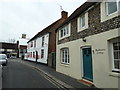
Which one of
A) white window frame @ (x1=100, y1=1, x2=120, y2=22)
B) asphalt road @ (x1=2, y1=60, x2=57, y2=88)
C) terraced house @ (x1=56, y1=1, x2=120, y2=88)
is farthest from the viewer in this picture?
asphalt road @ (x1=2, y1=60, x2=57, y2=88)

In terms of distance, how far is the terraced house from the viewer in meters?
6.35

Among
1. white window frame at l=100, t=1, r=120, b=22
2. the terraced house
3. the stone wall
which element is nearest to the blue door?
the terraced house

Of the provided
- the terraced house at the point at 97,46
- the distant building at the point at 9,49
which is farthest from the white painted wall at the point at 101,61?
the distant building at the point at 9,49

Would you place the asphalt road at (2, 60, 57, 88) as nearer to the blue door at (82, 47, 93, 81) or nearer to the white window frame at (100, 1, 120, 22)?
the blue door at (82, 47, 93, 81)

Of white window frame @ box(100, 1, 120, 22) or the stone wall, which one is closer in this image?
the stone wall

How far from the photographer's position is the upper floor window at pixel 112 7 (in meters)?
6.38

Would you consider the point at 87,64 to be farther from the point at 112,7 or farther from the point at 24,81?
the point at 24,81

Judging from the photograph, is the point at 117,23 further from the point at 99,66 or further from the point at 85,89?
the point at 85,89

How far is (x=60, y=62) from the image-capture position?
13.8 metres

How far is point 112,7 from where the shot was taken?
6727 millimetres

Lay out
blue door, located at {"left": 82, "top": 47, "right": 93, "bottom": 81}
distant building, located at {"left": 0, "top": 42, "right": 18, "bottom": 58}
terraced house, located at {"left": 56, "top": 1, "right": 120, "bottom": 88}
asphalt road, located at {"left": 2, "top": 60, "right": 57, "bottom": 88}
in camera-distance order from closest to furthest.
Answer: terraced house, located at {"left": 56, "top": 1, "right": 120, "bottom": 88}, asphalt road, located at {"left": 2, "top": 60, "right": 57, "bottom": 88}, blue door, located at {"left": 82, "top": 47, "right": 93, "bottom": 81}, distant building, located at {"left": 0, "top": 42, "right": 18, "bottom": 58}

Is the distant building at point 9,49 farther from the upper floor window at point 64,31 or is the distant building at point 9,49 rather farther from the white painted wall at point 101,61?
the white painted wall at point 101,61

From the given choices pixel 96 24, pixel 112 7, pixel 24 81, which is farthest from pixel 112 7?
pixel 24 81

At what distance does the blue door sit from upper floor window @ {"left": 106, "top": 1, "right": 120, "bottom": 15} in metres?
2.98
